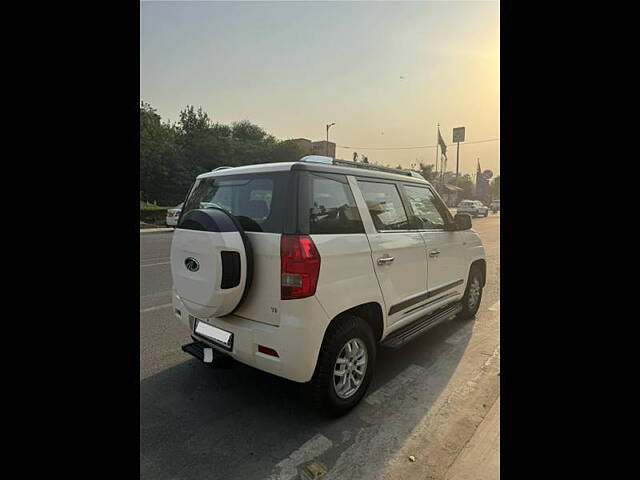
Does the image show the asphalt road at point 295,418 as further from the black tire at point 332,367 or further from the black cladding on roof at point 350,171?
the black cladding on roof at point 350,171

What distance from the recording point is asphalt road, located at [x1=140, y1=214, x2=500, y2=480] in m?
2.34

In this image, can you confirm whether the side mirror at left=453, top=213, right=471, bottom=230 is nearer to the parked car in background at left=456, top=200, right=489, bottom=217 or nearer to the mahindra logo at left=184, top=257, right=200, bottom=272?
the mahindra logo at left=184, top=257, right=200, bottom=272

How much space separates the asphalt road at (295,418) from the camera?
7.66ft

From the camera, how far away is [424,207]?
158 inches

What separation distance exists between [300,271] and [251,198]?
0.76m

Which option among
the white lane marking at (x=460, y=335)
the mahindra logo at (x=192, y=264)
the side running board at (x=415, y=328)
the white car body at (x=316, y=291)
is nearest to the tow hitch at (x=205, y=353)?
the white car body at (x=316, y=291)

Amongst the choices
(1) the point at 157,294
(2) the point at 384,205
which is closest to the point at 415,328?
(2) the point at 384,205

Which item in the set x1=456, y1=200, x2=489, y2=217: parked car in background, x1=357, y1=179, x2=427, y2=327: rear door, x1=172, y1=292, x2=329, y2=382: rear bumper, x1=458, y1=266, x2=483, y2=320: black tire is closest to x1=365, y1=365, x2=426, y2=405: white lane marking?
x1=357, y1=179, x2=427, y2=327: rear door

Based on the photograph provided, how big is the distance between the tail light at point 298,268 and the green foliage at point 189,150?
1066 inches

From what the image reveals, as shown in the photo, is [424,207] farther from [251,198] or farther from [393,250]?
[251,198]

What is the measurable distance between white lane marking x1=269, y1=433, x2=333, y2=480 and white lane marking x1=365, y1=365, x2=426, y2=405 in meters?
0.62
